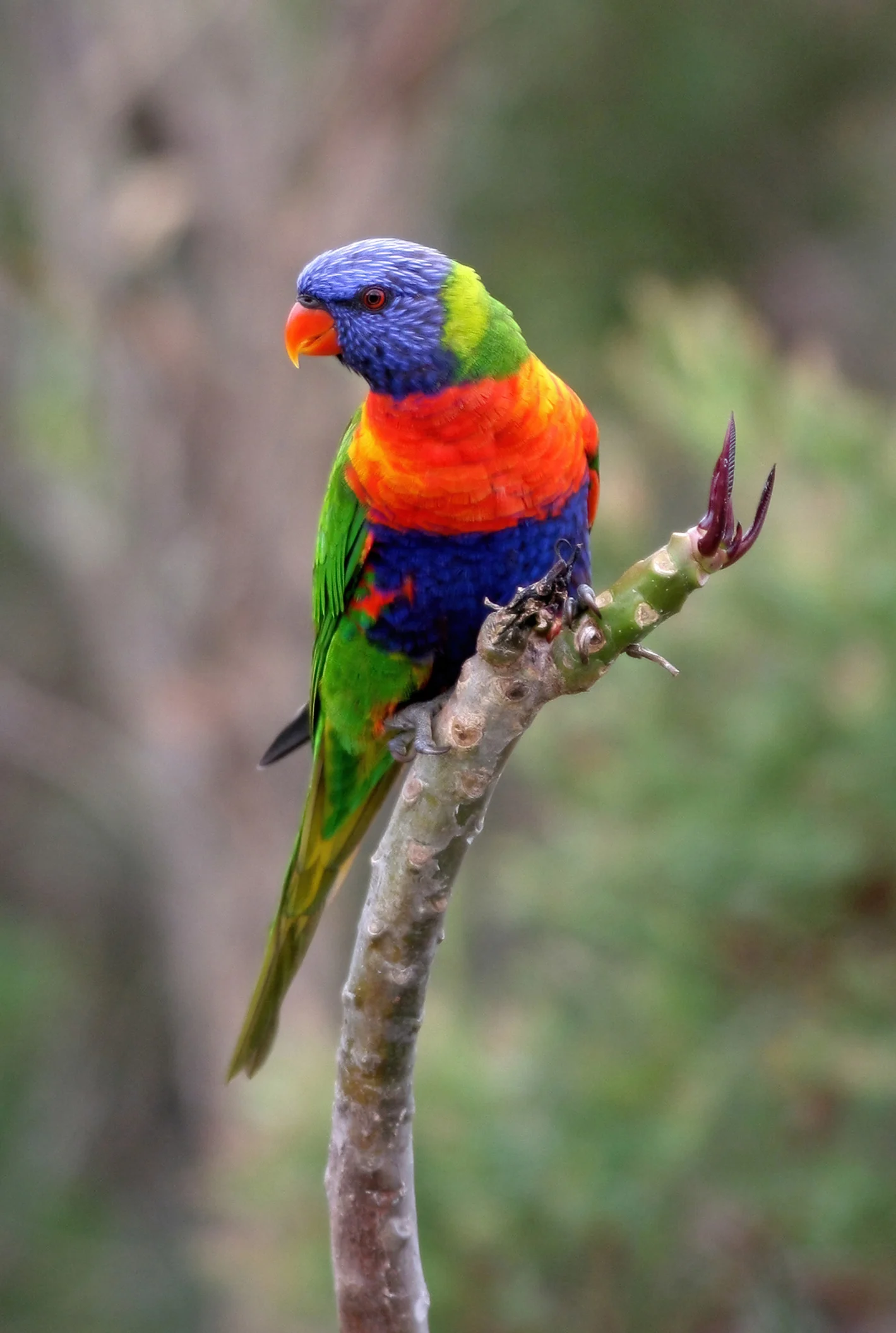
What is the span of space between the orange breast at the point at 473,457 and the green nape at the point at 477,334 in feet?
0.07

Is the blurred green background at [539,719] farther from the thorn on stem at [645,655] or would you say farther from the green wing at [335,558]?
the thorn on stem at [645,655]

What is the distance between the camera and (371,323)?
216 cm

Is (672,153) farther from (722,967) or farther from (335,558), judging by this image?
(335,558)

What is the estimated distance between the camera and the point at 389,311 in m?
2.16

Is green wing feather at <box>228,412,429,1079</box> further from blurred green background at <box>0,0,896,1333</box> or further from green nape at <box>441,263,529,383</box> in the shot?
blurred green background at <box>0,0,896,1333</box>

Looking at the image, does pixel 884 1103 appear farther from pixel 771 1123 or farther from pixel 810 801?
pixel 810 801

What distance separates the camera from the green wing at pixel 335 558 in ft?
7.20

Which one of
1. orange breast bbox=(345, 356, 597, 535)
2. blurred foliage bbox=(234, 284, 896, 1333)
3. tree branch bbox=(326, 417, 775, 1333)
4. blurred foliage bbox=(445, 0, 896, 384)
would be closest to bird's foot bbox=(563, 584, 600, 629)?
tree branch bbox=(326, 417, 775, 1333)

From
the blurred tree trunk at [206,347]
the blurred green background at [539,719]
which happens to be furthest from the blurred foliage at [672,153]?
the blurred tree trunk at [206,347]

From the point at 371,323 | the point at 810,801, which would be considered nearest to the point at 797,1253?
the point at 810,801

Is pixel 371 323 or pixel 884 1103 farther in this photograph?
pixel 884 1103

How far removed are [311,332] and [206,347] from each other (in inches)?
116

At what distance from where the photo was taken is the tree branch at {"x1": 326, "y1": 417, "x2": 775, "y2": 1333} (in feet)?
4.85

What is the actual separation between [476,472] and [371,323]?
31cm
